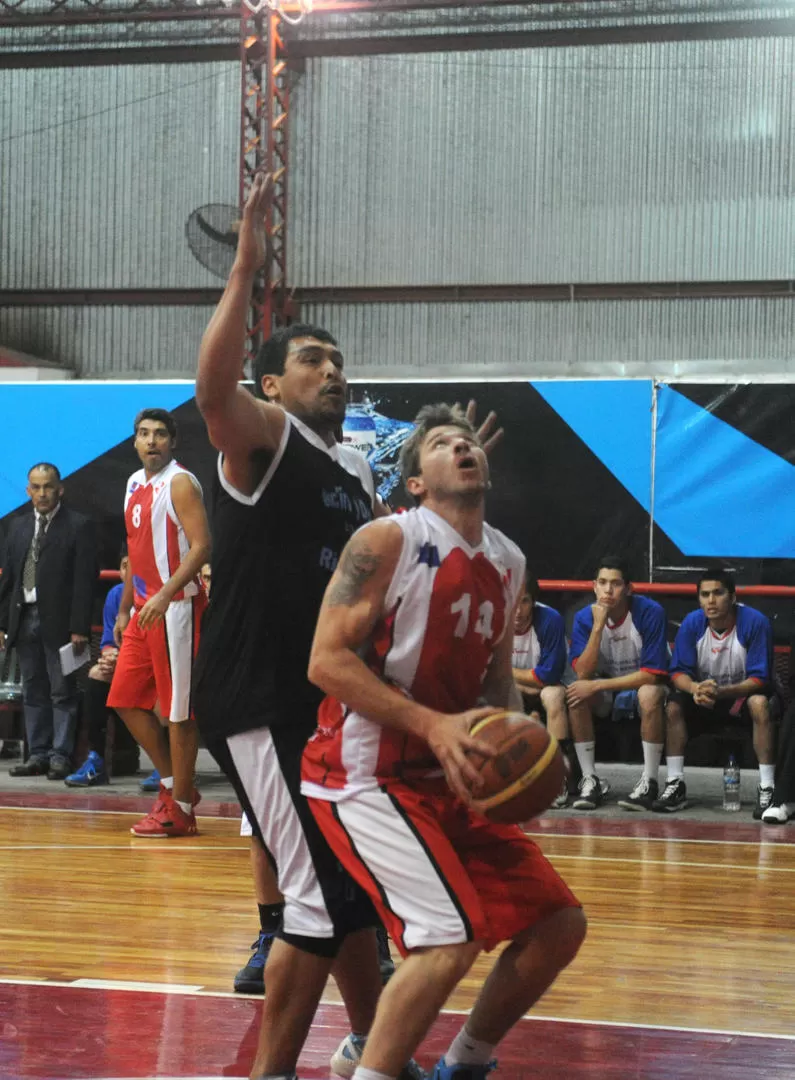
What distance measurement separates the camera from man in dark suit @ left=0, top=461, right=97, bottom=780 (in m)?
9.06

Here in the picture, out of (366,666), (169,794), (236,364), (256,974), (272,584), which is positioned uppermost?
(236,364)

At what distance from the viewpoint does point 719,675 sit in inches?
327

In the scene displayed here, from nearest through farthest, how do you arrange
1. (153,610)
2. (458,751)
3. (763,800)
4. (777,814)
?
1. (458,751)
2. (153,610)
3. (777,814)
4. (763,800)

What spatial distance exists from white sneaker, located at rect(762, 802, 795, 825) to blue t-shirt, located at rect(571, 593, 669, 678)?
0.95m

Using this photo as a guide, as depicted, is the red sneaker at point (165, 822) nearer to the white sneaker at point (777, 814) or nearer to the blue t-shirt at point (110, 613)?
the blue t-shirt at point (110, 613)

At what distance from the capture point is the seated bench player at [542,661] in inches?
327

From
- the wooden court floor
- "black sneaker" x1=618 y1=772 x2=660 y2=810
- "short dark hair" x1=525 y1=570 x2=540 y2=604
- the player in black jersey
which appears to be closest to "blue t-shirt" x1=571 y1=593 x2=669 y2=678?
"short dark hair" x1=525 y1=570 x2=540 y2=604

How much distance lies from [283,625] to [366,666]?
1.71 feet

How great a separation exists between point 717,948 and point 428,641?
8.49 ft

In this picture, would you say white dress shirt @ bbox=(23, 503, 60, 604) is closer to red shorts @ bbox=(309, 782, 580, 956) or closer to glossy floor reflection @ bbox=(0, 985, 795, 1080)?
glossy floor reflection @ bbox=(0, 985, 795, 1080)

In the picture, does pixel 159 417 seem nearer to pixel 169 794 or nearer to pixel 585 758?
pixel 169 794

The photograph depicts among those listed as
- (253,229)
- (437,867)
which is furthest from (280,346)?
(437,867)

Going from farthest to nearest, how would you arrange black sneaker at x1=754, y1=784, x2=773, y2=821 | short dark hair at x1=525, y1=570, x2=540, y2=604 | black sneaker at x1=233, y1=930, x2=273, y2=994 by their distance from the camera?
short dark hair at x1=525, y1=570, x2=540, y2=604
black sneaker at x1=754, y1=784, x2=773, y2=821
black sneaker at x1=233, y1=930, x2=273, y2=994

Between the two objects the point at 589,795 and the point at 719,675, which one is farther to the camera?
the point at 719,675
